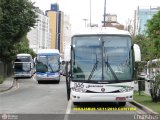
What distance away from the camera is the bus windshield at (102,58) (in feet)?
69.7

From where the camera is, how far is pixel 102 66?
70.1ft

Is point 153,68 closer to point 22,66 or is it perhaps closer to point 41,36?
point 22,66

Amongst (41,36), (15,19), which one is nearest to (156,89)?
(15,19)

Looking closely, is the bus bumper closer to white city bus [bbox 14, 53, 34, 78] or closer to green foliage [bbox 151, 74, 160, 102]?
green foliage [bbox 151, 74, 160, 102]

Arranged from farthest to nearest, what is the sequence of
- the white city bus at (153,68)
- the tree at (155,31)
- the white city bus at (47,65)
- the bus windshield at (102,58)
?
the white city bus at (47,65) → the tree at (155,31) → the white city bus at (153,68) → the bus windshield at (102,58)

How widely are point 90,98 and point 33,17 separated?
30.8 meters

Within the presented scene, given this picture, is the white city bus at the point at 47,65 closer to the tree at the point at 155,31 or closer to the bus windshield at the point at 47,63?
the bus windshield at the point at 47,63

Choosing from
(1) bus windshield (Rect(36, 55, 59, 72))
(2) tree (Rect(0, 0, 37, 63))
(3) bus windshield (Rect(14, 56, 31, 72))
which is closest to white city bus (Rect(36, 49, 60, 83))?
(1) bus windshield (Rect(36, 55, 59, 72))

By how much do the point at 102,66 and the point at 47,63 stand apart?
2982cm

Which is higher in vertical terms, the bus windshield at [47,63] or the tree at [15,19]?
the tree at [15,19]

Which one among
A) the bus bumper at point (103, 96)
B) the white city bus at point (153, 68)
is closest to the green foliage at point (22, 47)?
the white city bus at point (153, 68)

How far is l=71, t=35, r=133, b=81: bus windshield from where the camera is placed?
2123 centimetres

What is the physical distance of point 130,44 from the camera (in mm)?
21891

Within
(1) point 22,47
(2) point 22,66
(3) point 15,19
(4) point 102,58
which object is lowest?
(2) point 22,66
